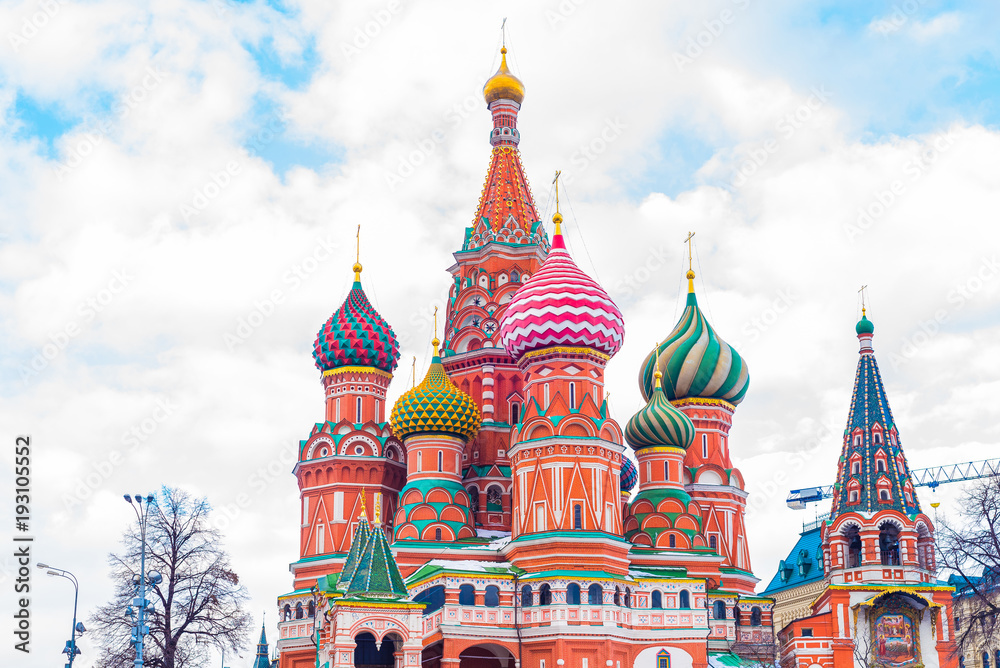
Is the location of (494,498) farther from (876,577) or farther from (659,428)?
(876,577)

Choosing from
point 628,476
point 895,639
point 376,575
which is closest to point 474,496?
point 628,476

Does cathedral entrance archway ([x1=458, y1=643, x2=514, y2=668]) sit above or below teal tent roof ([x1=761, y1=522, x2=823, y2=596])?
below

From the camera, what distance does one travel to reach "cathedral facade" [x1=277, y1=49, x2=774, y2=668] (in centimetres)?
3747

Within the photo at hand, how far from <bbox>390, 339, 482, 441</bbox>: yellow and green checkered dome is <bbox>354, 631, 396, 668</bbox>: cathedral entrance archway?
379 inches

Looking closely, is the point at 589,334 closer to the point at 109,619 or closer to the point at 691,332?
the point at 691,332

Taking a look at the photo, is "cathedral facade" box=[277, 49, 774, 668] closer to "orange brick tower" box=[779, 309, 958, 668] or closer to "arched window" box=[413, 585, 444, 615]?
"arched window" box=[413, 585, 444, 615]

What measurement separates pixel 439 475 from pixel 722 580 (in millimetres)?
11203

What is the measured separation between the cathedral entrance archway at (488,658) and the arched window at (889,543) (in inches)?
474

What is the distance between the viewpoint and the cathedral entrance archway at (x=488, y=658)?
3881 cm

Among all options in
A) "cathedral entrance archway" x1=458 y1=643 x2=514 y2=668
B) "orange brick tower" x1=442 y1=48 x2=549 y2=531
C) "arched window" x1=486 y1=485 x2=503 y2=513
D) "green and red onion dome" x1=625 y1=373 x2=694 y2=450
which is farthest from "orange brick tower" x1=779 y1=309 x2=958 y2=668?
"orange brick tower" x1=442 y1=48 x2=549 y2=531

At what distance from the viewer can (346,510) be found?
4497cm

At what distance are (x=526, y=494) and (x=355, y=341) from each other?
1016 cm

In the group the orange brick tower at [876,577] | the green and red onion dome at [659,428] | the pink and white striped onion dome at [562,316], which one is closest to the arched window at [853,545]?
the orange brick tower at [876,577]

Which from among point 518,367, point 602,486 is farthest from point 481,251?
point 602,486
